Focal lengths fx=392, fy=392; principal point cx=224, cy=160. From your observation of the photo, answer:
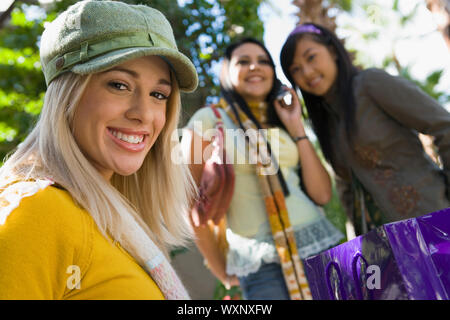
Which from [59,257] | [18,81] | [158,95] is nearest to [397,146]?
[158,95]

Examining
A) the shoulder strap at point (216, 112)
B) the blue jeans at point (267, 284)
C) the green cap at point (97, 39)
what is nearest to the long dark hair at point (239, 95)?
the shoulder strap at point (216, 112)

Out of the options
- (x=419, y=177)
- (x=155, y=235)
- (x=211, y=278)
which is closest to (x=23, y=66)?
(x=211, y=278)

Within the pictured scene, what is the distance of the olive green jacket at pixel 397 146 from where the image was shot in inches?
94.3

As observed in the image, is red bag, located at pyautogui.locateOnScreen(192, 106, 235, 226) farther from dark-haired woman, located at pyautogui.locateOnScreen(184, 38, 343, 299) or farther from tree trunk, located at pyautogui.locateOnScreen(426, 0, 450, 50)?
tree trunk, located at pyautogui.locateOnScreen(426, 0, 450, 50)

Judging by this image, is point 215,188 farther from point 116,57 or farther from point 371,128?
point 116,57

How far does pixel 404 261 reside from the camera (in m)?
0.90

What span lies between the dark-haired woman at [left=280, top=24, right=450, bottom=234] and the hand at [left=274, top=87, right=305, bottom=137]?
0.14m

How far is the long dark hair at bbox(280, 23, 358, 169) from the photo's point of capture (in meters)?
2.71

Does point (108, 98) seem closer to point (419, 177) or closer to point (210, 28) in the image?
point (419, 177)

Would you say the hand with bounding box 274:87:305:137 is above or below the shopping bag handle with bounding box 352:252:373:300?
above

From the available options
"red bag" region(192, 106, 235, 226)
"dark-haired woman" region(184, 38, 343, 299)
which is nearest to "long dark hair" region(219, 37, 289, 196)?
"dark-haired woman" region(184, 38, 343, 299)

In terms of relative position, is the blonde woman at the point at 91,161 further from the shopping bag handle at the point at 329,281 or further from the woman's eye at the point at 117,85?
the shopping bag handle at the point at 329,281

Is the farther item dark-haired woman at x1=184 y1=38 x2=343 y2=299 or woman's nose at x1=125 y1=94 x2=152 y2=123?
dark-haired woman at x1=184 y1=38 x2=343 y2=299
